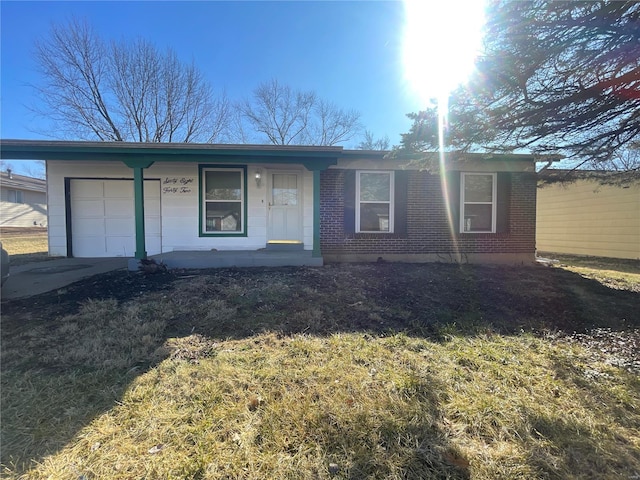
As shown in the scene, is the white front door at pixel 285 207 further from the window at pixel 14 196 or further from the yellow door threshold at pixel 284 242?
the window at pixel 14 196

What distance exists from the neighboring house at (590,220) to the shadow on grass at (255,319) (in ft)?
22.0

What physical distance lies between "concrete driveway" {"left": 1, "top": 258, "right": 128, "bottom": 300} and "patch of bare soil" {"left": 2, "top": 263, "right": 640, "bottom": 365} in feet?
1.52

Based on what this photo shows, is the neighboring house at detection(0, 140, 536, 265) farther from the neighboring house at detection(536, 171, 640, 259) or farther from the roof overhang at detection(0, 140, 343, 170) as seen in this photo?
the neighboring house at detection(536, 171, 640, 259)

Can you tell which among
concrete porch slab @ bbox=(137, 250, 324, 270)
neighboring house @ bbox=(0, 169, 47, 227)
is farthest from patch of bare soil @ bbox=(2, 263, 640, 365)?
neighboring house @ bbox=(0, 169, 47, 227)

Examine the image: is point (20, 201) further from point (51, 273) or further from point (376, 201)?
point (376, 201)

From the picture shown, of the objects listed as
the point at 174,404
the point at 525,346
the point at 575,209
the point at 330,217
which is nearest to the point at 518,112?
the point at 525,346

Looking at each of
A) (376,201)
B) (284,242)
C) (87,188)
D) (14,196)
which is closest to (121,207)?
(87,188)

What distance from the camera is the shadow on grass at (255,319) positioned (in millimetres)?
2096

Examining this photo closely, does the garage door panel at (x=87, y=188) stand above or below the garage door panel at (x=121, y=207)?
above

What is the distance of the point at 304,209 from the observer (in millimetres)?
8586

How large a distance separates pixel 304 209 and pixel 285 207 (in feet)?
1.82

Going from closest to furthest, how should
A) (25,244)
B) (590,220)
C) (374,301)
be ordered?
(374,301) → (590,220) → (25,244)

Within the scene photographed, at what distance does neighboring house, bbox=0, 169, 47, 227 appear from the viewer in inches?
866

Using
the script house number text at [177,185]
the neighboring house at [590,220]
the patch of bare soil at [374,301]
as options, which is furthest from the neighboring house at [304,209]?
the neighboring house at [590,220]
